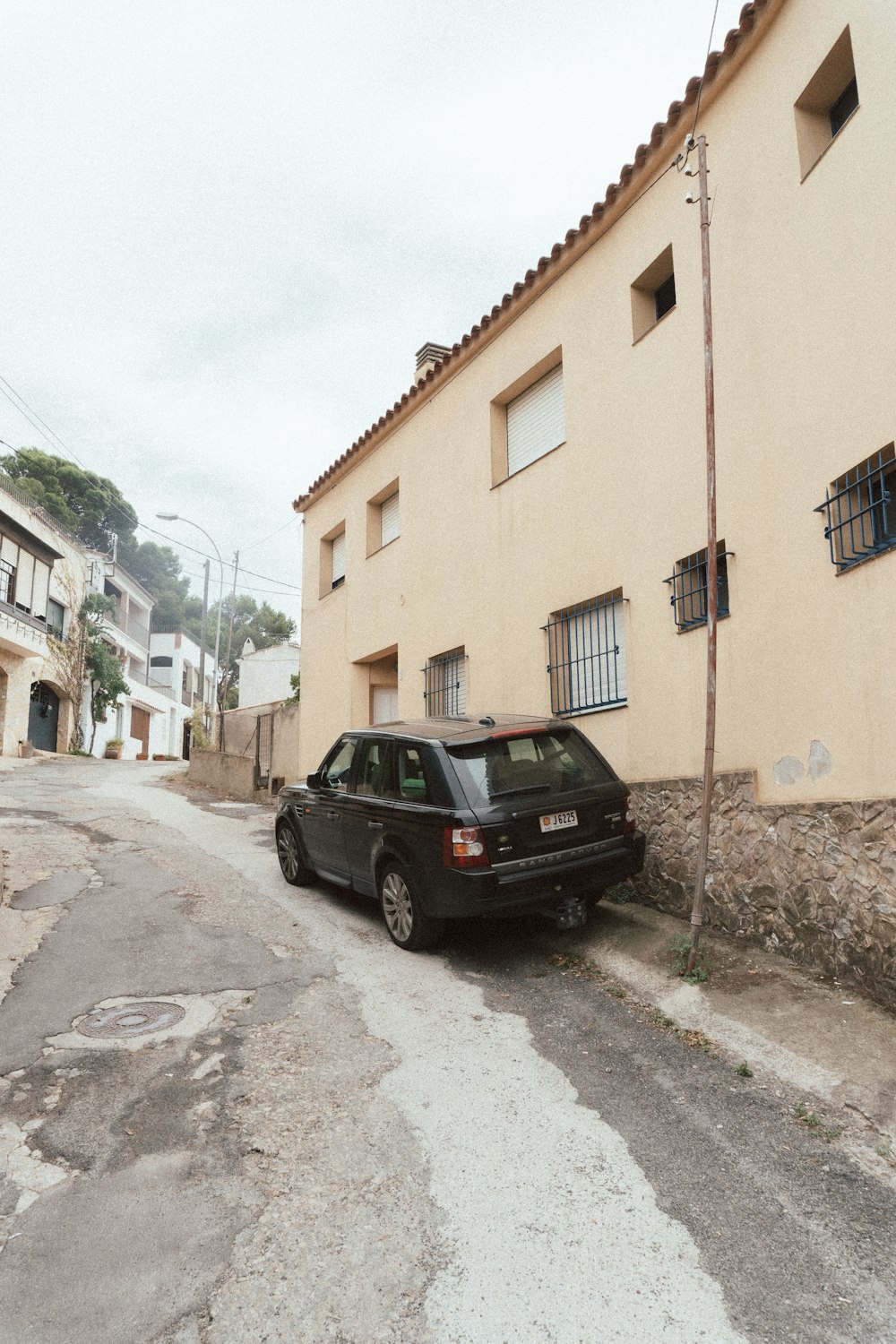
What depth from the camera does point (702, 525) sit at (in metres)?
6.55

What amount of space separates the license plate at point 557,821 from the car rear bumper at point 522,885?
0.23 meters

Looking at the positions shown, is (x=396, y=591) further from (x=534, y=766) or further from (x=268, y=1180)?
(x=268, y=1180)

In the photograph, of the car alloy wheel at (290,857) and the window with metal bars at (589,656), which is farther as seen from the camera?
the car alloy wheel at (290,857)

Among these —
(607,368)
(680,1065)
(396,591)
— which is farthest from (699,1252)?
(396,591)

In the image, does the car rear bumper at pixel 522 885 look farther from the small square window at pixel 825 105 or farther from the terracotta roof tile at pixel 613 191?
the terracotta roof tile at pixel 613 191

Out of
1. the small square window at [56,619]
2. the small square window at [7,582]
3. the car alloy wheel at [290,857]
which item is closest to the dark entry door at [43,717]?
the small square window at [56,619]

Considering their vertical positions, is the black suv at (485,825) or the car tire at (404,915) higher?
the black suv at (485,825)

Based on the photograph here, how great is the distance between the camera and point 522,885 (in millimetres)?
5297

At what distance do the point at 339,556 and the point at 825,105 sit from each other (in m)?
10.1

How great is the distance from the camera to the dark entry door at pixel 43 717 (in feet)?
91.6

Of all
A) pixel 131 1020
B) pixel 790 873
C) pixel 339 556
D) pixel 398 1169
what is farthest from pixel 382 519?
pixel 398 1169

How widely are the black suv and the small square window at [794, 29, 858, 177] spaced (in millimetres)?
4525

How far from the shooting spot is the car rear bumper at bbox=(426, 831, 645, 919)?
5230mm

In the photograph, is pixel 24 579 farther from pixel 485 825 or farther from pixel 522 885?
pixel 522 885
